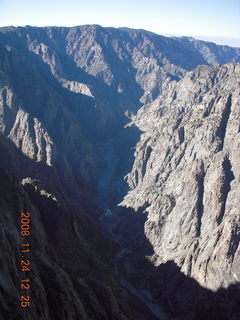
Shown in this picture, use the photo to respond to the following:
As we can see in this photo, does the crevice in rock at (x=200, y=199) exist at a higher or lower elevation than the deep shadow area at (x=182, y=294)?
higher

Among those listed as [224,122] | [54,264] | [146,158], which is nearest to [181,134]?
[146,158]

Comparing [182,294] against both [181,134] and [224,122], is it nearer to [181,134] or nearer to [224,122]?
[224,122]

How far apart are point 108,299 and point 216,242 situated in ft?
97.3

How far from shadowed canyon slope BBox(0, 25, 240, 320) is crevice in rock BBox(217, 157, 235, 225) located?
35 centimetres

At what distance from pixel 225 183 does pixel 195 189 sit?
8.35m

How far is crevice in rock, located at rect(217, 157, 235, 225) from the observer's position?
9338 cm

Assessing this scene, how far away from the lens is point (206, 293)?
73875 mm

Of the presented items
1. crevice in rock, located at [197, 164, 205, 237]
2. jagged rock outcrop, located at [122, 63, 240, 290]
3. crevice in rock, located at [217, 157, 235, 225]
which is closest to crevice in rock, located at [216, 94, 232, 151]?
jagged rock outcrop, located at [122, 63, 240, 290]

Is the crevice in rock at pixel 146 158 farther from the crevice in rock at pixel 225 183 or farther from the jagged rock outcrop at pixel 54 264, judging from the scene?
the jagged rock outcrop at pixel 54 264

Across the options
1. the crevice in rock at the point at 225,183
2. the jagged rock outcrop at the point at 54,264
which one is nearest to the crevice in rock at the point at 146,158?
the crevice in rock at the point at 225,183

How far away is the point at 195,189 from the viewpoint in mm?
101812

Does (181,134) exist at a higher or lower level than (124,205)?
higher

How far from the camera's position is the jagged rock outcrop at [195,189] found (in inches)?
3031

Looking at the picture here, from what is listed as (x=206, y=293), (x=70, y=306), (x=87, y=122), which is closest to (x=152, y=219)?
(x=206, y=293)
